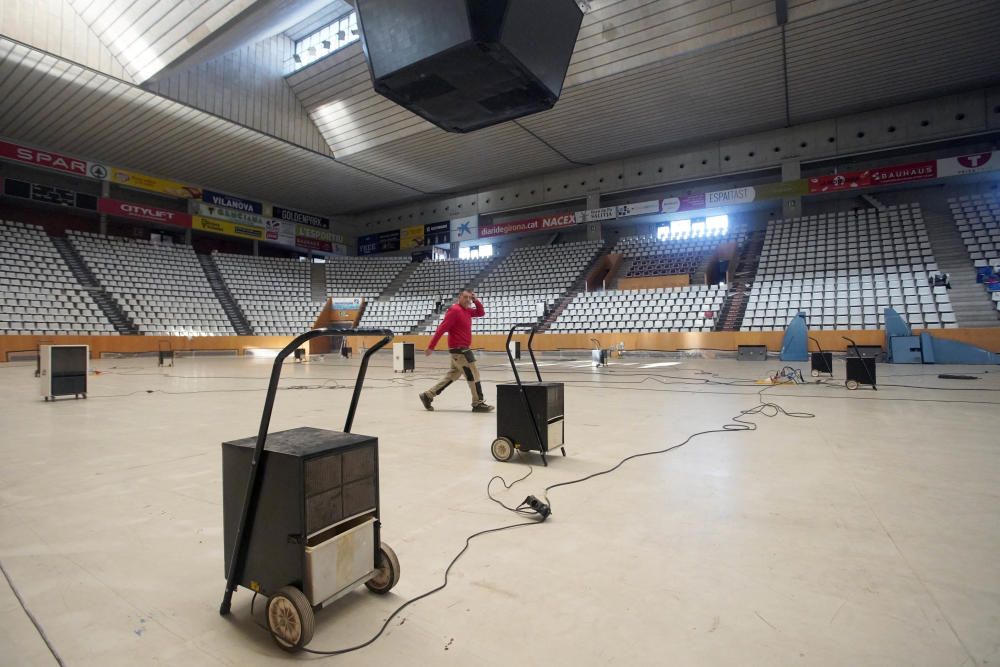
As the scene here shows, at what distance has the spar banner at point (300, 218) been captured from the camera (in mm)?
25719

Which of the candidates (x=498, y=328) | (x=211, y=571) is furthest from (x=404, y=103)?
(x=498, y=328)

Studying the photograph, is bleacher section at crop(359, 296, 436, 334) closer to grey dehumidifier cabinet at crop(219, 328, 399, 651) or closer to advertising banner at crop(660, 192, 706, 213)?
advertising banner at crop(660, 192, 706, 213)

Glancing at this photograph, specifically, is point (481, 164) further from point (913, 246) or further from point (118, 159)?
point (913, 246)

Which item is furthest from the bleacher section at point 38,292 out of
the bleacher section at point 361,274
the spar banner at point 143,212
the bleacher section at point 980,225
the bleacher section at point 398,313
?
the bleacher section at point 980,225

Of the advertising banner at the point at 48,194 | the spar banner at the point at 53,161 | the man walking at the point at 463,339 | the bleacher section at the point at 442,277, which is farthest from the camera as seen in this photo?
the bleacher section at the point at 442,277

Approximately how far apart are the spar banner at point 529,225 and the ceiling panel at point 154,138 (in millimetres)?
4331

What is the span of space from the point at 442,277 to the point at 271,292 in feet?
27.8

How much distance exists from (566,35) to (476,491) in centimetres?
338

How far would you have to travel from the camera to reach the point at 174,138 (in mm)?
17031

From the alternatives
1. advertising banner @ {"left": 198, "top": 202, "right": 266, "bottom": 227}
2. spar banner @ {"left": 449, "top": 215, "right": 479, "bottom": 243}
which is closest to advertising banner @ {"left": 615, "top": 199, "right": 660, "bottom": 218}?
spar banner @ {"left": 449, "top": 215, "right": 479, "bottom": 243}

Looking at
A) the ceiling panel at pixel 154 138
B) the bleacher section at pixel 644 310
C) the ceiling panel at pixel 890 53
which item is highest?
the ceiling panel at pixel 890 53

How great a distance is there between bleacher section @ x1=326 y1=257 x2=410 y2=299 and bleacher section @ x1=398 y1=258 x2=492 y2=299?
53.7 inches

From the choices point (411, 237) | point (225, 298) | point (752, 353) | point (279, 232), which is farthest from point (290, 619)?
point (279, 232)

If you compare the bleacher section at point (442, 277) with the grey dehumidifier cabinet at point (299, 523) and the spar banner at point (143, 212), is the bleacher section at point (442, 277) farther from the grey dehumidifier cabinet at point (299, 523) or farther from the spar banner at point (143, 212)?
the grey dehumidifier cabinet at point (299, 523)
